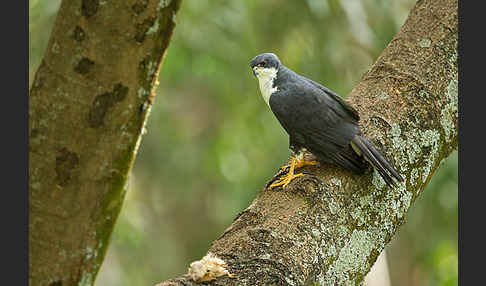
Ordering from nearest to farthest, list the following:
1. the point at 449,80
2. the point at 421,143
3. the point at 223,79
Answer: the point at 421,143, the point at 449,80, the point at 223,79

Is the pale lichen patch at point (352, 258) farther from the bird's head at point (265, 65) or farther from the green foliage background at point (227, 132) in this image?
the green foliage background at point (227, 132)

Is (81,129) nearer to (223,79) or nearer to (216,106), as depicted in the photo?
(223,79)

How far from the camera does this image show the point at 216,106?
35.6 ft

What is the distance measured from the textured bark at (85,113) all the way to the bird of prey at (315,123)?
1.29m

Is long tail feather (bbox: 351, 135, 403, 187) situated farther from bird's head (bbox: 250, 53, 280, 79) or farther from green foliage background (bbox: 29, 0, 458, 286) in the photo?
green foliage background (bbox: 29, 0, 458, 286)

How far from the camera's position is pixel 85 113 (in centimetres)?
164

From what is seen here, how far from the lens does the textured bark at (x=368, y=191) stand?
237cm

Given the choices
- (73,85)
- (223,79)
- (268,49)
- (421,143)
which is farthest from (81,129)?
(223,79)

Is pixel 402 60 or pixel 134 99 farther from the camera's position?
pixel 402 60

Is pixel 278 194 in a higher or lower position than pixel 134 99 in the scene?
higher

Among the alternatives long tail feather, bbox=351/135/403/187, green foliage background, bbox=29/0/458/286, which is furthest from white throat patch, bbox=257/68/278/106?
green foliage background, bbox=29/0/458/286

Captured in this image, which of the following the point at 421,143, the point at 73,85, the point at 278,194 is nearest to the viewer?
the point at 73,85

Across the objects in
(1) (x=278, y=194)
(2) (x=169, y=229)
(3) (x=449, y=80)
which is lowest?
(1) (x=278, y=194)

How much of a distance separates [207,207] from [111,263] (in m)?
2.77
